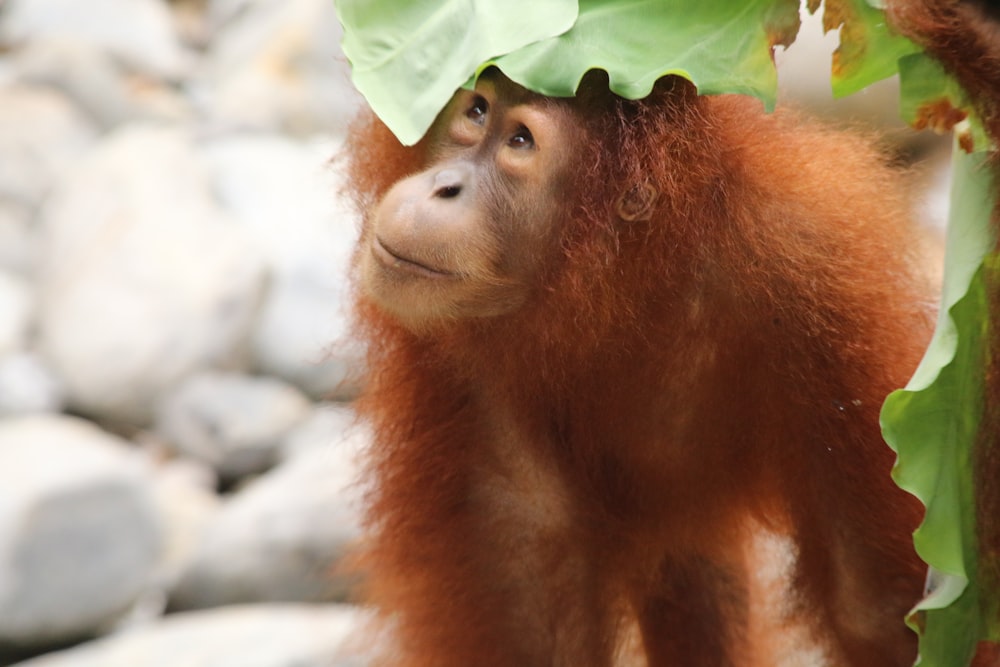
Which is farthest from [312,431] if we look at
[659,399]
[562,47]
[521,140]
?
[562,47]

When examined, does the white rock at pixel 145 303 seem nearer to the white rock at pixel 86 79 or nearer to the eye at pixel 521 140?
the white rock at pixel 86 79

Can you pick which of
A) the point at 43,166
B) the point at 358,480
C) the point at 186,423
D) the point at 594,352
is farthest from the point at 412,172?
the point at 43,166

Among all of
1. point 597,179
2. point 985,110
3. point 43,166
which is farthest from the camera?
point 43,166

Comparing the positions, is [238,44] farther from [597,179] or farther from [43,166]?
[597,179]

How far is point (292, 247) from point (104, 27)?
5.66 meters

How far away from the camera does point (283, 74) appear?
1054 centimetres

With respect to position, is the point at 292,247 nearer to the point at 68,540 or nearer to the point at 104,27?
the point at 68,540

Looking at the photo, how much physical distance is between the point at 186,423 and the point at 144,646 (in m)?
2.32

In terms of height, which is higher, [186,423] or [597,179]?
A: [597,179]

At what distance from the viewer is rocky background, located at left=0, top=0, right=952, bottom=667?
4.55m

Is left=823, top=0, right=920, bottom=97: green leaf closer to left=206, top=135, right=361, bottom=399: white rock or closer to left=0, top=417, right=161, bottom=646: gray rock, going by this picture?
left=0, top=417, right=161, bottom=646: gray rock

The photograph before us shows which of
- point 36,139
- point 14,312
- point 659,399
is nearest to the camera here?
point 659,399

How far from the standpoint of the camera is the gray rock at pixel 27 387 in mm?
6145

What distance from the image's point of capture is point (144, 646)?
4020mm
